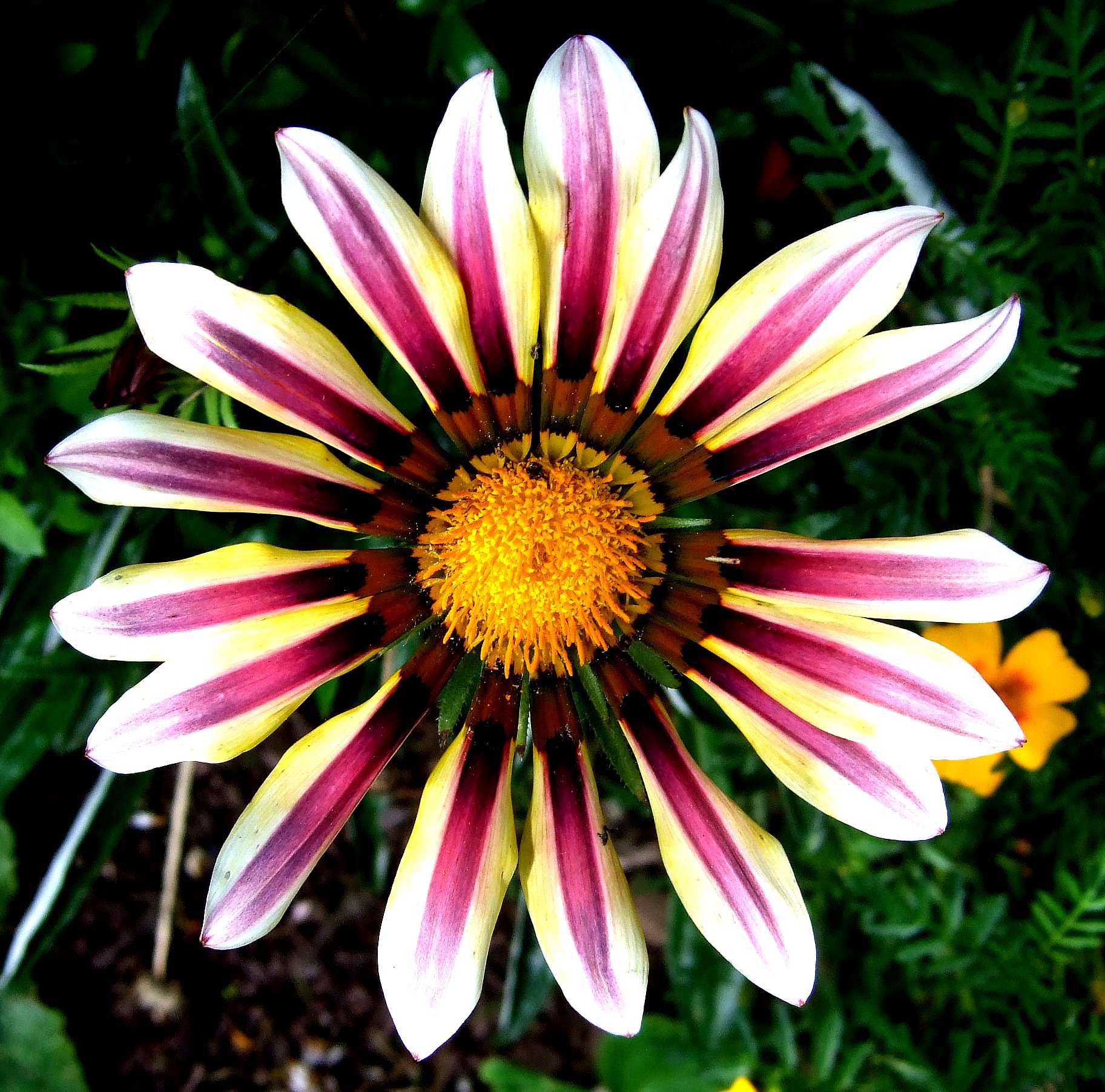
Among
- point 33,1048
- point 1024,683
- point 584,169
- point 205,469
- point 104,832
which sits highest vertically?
point 584,169

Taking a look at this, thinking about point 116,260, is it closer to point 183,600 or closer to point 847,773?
point 183,600

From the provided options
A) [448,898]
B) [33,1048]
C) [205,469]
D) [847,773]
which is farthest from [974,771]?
[33,1048]

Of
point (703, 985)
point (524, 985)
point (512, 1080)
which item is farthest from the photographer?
point (512, 1080)

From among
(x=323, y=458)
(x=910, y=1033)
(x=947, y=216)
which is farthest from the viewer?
(x=910, y=1033)

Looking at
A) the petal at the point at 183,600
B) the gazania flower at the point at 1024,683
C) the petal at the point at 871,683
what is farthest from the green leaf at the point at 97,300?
the gazania flower at the point at 1024,683

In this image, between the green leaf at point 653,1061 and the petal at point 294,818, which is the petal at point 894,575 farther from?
the green leaf at point 653,1061

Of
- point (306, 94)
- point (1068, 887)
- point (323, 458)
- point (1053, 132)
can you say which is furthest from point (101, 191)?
point (1068, 887)

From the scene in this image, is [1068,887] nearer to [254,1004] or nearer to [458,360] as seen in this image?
[458,360]
